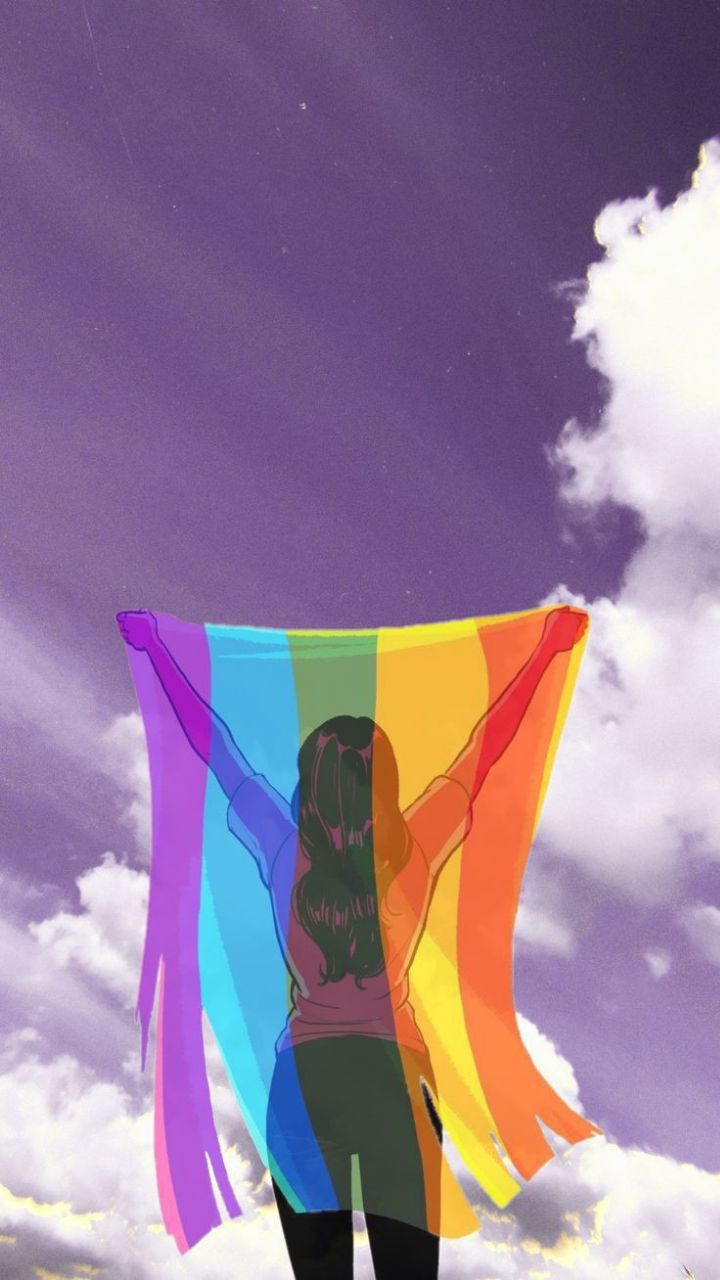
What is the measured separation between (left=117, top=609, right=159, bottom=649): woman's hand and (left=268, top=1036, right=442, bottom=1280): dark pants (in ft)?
4.67

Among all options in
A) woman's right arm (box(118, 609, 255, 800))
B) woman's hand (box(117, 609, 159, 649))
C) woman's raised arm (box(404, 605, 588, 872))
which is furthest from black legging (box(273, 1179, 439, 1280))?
woman's hand (box(117, 609, 159, 649))

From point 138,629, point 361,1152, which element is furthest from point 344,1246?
point 138,629

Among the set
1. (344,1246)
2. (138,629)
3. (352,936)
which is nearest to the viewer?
(344,1246)

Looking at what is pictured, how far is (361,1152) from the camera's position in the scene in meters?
2.71

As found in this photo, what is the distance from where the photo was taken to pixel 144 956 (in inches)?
125

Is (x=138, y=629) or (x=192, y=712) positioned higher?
(x=138, y=629)

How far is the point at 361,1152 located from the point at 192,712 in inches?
57.4

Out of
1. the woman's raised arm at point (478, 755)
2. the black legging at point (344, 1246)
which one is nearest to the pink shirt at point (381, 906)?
the woman's raised arm at point (478, 755)

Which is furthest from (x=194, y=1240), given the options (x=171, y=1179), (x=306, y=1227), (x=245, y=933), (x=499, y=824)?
(x=499, y=824)

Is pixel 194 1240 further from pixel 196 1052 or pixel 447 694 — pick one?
pixel 447 694

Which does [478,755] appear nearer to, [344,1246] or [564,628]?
[564,628]

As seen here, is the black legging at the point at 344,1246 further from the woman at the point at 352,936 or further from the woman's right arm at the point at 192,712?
the woman's right arm at the point at 192,712

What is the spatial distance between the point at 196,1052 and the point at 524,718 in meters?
1.53

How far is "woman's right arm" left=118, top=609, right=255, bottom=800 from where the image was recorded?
3.24 m
